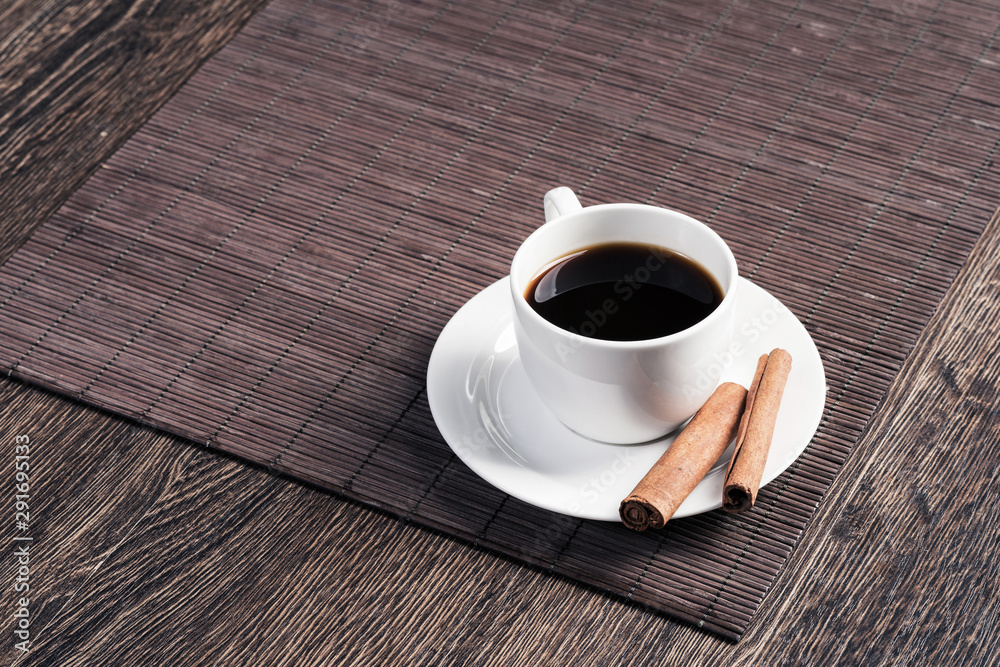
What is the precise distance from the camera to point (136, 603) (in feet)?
2.55

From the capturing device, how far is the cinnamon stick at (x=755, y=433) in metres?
0.72

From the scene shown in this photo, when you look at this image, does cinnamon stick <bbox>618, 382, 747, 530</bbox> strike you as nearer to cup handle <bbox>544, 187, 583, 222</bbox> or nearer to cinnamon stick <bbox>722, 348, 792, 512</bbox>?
cinnamon stick <bbox>722, 348, 792, 512</bbox>

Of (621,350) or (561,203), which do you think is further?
(561,203)

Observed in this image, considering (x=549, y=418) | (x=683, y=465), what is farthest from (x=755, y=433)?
(x=549, y=418)

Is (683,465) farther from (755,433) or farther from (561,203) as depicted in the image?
(561,203)

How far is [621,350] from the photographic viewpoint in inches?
27.2

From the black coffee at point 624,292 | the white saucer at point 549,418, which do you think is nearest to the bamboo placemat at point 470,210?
the white saucer at point 549,418

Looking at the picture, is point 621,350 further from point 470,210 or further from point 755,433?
point 470,210

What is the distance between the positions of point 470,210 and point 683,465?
46 centimetres

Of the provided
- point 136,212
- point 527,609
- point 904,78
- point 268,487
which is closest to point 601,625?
point 527,609

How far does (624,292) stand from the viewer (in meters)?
0.79

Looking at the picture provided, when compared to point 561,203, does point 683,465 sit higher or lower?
lower

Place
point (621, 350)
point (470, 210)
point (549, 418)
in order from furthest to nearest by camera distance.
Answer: point (470, 210)
point (549, 418)
point (621, 350)

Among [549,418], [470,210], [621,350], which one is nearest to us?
[621,350]
